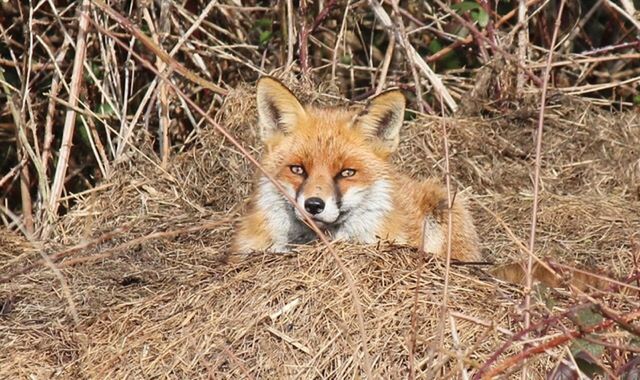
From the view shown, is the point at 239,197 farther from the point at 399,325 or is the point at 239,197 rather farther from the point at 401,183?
the point at 399,325

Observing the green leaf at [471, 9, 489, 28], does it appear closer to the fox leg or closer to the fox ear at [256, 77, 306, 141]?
the fox leg

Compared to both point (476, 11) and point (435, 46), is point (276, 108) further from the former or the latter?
point (435, 46)

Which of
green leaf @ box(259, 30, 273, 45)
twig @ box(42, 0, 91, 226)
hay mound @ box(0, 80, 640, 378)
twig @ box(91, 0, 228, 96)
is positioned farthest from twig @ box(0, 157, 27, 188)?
green leaf @ box(259, 30, 273, 45)

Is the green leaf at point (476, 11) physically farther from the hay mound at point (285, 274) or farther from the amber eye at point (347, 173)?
the amber eye at point (347, 173)

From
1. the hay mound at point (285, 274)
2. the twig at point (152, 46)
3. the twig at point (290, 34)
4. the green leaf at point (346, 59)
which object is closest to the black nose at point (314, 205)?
the hay mound at point (285, 274)

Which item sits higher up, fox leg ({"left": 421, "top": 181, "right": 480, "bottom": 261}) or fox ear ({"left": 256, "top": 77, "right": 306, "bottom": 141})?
fox ear ({"left": 256, "top": 77, "right": 306, "bottom": 141})

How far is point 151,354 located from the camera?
4184 mm

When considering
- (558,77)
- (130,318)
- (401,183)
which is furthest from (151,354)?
(558,77)

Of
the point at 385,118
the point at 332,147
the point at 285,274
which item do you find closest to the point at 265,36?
the point at 385,118

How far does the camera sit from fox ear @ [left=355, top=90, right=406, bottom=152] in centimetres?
505

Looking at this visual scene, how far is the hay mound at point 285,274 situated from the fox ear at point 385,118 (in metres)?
0.71

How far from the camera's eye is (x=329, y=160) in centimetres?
489

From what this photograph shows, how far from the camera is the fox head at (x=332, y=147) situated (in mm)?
4832

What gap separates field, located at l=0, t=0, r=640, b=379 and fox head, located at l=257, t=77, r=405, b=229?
340mm
